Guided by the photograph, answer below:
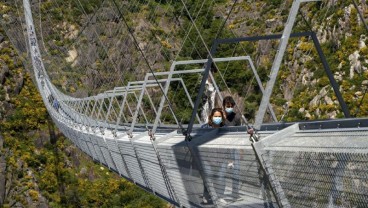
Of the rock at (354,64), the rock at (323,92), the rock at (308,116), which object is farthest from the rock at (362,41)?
the rock at (308,116)

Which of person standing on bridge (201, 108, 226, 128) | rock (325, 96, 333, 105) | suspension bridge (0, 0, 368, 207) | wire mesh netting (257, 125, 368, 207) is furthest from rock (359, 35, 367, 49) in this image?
wire mesh netting (257, 125, 368, 207)

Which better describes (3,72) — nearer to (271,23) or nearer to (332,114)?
(271,23)

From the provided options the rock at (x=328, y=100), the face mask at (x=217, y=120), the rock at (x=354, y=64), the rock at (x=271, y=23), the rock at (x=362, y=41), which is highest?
the rock at (x=271, y=23)

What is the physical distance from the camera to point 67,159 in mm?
33688

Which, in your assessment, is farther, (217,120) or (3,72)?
(3,72)

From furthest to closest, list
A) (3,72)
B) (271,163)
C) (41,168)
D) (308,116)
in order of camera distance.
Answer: (3,72) → (41,168) → (308,116) → (271,163)

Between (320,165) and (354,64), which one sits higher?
(354,64)

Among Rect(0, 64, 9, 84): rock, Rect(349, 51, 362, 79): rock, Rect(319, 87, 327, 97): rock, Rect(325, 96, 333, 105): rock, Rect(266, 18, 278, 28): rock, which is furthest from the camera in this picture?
Rect(0, 64, 9, 84): rock

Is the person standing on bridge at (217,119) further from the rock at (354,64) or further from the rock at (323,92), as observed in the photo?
the rock at (323,92)

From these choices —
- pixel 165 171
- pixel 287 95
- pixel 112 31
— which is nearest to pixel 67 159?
pixel 112 31

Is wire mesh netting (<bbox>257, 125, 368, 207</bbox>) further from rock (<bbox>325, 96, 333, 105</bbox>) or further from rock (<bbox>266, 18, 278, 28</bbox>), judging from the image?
rock (<bbox>266, 18, 278, 28</bbox>)

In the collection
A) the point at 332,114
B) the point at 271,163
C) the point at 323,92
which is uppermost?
the point at 323,92

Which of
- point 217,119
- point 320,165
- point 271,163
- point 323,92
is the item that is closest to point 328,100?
point 323,92

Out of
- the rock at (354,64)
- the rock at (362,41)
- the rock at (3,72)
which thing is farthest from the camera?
the rock at (3,72)
